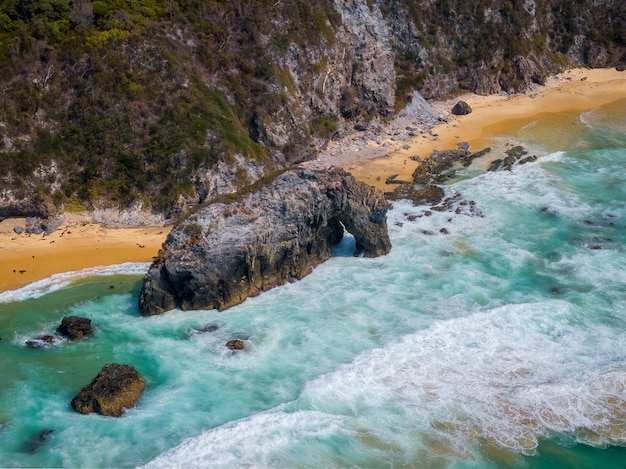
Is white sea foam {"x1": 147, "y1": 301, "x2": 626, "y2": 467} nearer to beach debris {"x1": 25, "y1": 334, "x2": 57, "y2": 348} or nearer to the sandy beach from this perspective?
beach debris {"x1": 25, "y1": 334, "x2": 57, "y2": 348}

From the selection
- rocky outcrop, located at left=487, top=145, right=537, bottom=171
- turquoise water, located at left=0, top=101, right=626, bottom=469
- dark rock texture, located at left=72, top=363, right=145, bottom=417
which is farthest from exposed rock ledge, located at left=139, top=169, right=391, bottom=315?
rocky outcrop, located at left=487, top=145, right=537, bottom=171

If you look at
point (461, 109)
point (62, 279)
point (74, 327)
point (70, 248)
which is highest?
point (461, 109)

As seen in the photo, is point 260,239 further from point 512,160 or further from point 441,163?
point 512,160

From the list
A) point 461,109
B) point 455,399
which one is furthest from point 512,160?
point 455,399

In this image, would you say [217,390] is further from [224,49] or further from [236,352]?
[224,49]

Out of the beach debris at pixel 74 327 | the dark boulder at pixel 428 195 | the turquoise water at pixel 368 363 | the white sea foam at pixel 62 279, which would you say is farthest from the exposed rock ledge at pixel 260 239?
the dark boulder at pixel 428 195

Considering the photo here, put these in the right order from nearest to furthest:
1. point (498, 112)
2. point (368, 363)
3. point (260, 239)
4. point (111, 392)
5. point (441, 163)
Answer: point (111, 392)
point (368, 363)
point (260, 239)
point (441, 163)
point (498, 112)

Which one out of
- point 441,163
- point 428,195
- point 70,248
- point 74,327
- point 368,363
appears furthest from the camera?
point 441,163
